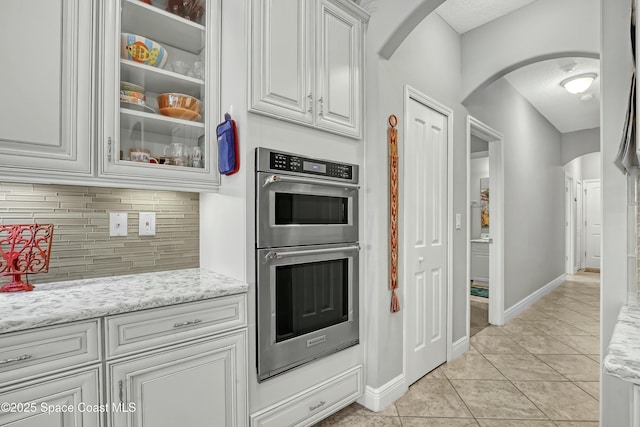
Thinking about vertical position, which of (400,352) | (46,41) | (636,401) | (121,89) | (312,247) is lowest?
(400,352)

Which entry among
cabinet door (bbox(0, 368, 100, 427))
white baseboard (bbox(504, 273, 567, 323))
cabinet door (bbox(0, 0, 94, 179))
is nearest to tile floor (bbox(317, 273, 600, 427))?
white baseboard (bbox(504, 273, 567, 323))

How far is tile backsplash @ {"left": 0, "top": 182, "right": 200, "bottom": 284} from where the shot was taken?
1.50 m

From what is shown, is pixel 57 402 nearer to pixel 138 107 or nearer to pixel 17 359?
pixel 17 359

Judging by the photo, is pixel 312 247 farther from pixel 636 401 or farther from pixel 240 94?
pixel 636 401

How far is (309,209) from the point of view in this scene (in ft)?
6.05

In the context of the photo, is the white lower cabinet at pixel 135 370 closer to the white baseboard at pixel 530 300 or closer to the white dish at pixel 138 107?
the white dish at pixel 138 107

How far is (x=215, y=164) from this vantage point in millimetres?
1770

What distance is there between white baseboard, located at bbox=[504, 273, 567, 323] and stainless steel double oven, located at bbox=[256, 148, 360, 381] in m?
2.87

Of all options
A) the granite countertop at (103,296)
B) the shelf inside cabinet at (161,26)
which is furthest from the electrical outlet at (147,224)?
the shelf inside cabinet at (161,26)

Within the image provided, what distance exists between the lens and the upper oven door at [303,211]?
5.34ft

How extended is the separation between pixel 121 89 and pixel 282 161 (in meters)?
0.82

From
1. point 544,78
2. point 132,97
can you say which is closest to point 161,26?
point 132,97

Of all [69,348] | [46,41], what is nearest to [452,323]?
[69,348]

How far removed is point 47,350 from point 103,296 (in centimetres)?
27
